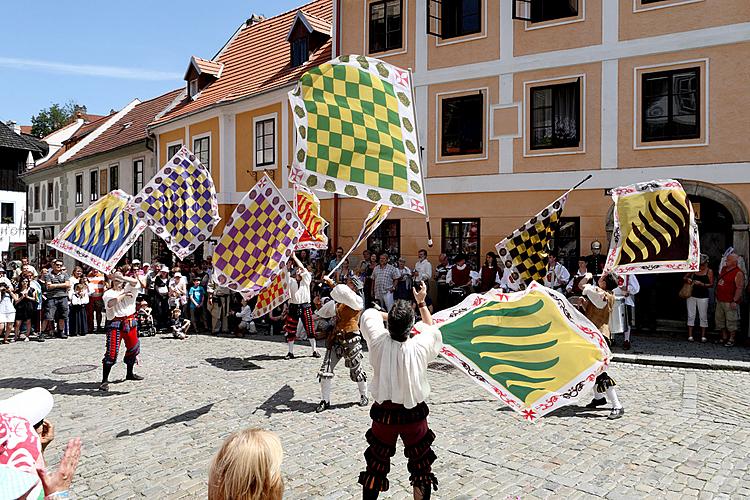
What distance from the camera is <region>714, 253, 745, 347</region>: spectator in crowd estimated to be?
40.3 feet

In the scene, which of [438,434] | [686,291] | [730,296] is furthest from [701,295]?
[438,434]

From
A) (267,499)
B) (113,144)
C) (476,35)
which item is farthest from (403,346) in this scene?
(113,144)

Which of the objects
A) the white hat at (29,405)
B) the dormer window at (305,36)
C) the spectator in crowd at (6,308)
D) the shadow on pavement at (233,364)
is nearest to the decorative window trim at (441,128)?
the dormer window at (305,36)

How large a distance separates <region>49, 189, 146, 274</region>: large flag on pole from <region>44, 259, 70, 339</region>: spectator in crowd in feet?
21.3

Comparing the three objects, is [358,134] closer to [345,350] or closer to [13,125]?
[345,350]

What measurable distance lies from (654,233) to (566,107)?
7.62 meters

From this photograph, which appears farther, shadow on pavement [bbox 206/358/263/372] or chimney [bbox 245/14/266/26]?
chimney [bbox 245/14/266/26]

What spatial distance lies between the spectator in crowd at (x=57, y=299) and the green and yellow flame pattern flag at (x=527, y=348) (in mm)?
13029

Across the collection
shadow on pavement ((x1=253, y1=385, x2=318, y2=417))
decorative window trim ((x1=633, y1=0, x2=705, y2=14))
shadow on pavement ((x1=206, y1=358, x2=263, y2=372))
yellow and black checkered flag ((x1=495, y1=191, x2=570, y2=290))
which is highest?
decorative window trim ((x1=633, y1=0, x2=705, y2=14))

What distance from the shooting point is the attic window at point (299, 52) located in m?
21.1

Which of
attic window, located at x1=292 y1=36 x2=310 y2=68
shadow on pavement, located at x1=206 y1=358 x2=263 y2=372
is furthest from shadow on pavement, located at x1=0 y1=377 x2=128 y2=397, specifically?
attic window, located at x1=292 y1=36 x2=310 y2=68

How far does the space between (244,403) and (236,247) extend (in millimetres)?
2141

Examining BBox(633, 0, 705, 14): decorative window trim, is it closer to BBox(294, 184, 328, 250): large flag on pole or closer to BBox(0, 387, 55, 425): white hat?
BBox(294, 184, 328, 250): large flag on pole

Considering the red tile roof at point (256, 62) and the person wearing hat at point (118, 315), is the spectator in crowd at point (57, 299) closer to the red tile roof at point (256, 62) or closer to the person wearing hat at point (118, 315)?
the person wearing hat at point (118, 315)
